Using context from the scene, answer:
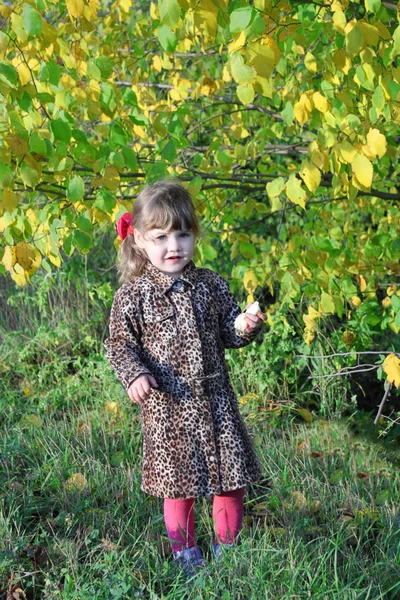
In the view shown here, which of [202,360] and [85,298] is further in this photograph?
[85,298]

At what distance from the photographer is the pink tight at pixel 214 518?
2504 mm

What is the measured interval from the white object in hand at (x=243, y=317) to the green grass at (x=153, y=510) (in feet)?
2.02

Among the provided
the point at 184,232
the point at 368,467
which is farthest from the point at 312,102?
the point at 368,467

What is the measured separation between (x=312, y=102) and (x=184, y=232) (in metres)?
0.53

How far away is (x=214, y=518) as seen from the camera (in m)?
2.54

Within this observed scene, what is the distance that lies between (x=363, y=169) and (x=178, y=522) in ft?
3.82

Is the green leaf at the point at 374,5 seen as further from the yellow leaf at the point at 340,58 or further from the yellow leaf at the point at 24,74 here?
the yellow leaf at the point at 24,74

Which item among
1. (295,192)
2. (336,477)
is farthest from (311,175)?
(336,477)

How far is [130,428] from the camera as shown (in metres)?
3.70

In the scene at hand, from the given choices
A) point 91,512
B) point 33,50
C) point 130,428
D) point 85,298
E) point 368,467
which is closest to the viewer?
point 33,50

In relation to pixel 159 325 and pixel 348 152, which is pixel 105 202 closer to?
pixel 159 325

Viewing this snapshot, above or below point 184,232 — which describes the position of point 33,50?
above

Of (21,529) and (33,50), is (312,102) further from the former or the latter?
(21,529)

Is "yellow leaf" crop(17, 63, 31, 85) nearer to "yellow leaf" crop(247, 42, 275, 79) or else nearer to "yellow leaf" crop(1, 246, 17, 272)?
"yellow leaf" crop(1, 246, 17, 272)
